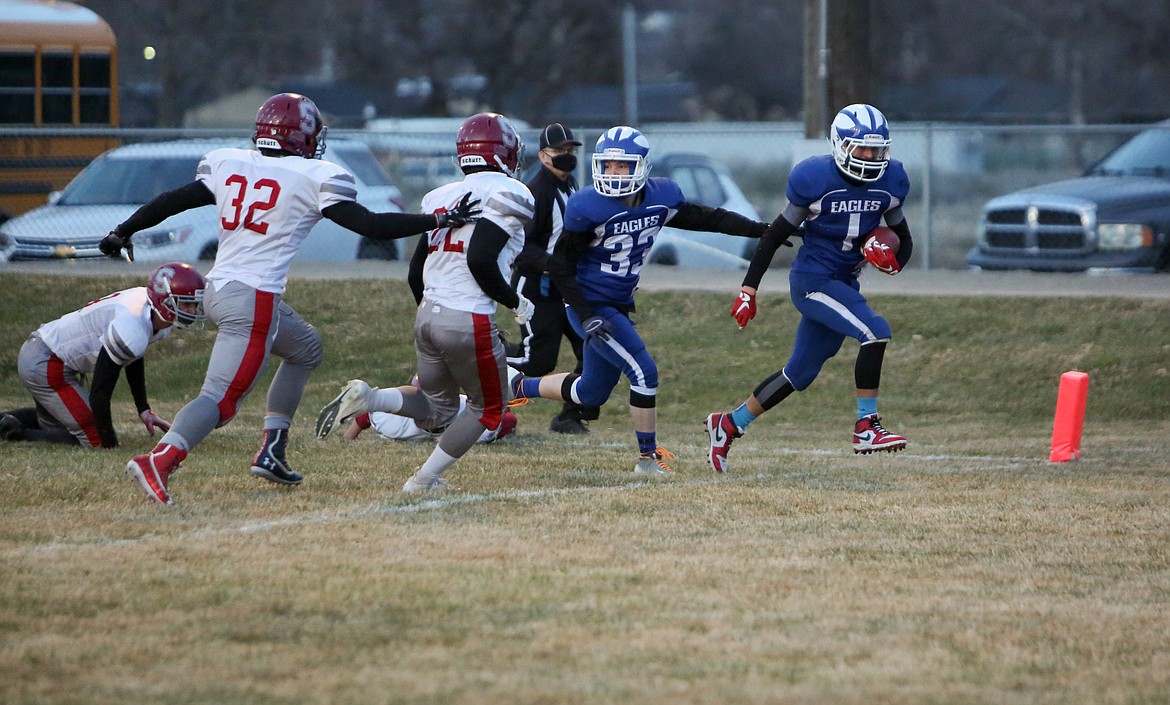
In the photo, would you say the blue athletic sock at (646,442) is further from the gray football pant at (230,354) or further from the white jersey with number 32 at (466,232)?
the gray football pant at (230,354)

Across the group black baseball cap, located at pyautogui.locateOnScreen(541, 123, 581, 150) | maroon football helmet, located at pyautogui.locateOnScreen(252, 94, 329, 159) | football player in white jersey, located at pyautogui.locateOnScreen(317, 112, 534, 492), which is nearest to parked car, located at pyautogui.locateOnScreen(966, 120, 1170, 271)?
black baseball cap, located at pyautogui.locateOnScreen(541, 123, 581, 150)

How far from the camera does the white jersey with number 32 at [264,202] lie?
264 inches

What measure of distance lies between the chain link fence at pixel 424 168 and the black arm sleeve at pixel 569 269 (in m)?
7.67

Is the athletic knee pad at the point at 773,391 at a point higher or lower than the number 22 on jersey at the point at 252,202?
lower

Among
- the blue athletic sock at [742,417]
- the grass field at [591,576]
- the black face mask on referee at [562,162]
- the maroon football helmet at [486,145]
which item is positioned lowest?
the grass field at [591,576]

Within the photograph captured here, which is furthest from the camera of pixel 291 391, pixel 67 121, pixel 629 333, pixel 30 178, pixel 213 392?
pixel 67 121

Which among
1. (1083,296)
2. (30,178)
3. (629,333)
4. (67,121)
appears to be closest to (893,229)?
(629,333)

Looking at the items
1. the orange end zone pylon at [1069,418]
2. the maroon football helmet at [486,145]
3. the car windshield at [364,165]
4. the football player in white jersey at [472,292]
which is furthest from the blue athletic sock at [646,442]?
the car windshield at [364,165]

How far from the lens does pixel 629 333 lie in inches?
308

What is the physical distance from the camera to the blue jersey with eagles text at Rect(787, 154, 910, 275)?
814cm

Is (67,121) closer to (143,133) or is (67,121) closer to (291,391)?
(143,133)

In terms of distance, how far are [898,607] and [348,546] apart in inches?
81.5

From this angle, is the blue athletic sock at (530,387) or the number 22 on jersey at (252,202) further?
the blue athletic sock at (530,387)

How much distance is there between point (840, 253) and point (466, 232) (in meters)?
2.31
